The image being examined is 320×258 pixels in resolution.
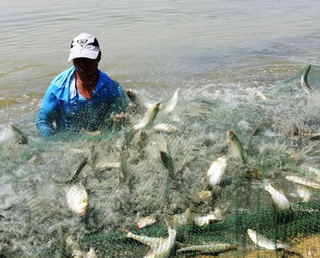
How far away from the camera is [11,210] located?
371 centimetres

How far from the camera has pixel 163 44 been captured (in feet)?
44.0

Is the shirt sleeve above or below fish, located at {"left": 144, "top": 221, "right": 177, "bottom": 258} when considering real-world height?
above

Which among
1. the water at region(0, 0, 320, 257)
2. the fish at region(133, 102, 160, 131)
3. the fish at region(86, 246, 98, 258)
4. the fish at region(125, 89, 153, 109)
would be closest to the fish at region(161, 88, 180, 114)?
the water at region(0, 0, 320, 257)

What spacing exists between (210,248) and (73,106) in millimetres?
2729

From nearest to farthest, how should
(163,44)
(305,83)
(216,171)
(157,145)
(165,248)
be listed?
(165,248) → (216,171) → (157,145) → (305,83) → (163,44)

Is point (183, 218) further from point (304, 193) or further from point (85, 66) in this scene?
point (85, 66)

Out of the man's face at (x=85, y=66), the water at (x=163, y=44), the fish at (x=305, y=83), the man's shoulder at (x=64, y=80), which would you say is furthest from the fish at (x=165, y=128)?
the water at (x=163, y=44)

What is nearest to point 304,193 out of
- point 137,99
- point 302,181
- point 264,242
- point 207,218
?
point 302,181

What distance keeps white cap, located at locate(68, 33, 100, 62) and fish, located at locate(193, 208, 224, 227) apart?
2.28m

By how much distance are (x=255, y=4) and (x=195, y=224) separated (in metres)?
20.8

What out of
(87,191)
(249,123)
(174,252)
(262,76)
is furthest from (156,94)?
(174,252)

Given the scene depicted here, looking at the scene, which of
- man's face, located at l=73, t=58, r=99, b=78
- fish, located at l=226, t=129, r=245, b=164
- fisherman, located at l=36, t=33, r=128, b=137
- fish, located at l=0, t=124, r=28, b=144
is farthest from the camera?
fisherman, located at l=36, t=33, r=128, b=137

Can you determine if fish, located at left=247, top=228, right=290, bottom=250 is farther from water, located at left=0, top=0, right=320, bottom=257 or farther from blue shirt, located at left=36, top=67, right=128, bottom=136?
blue shirt, located at left=36, top=67, right=128, bottom=136

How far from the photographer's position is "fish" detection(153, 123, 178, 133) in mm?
4730
